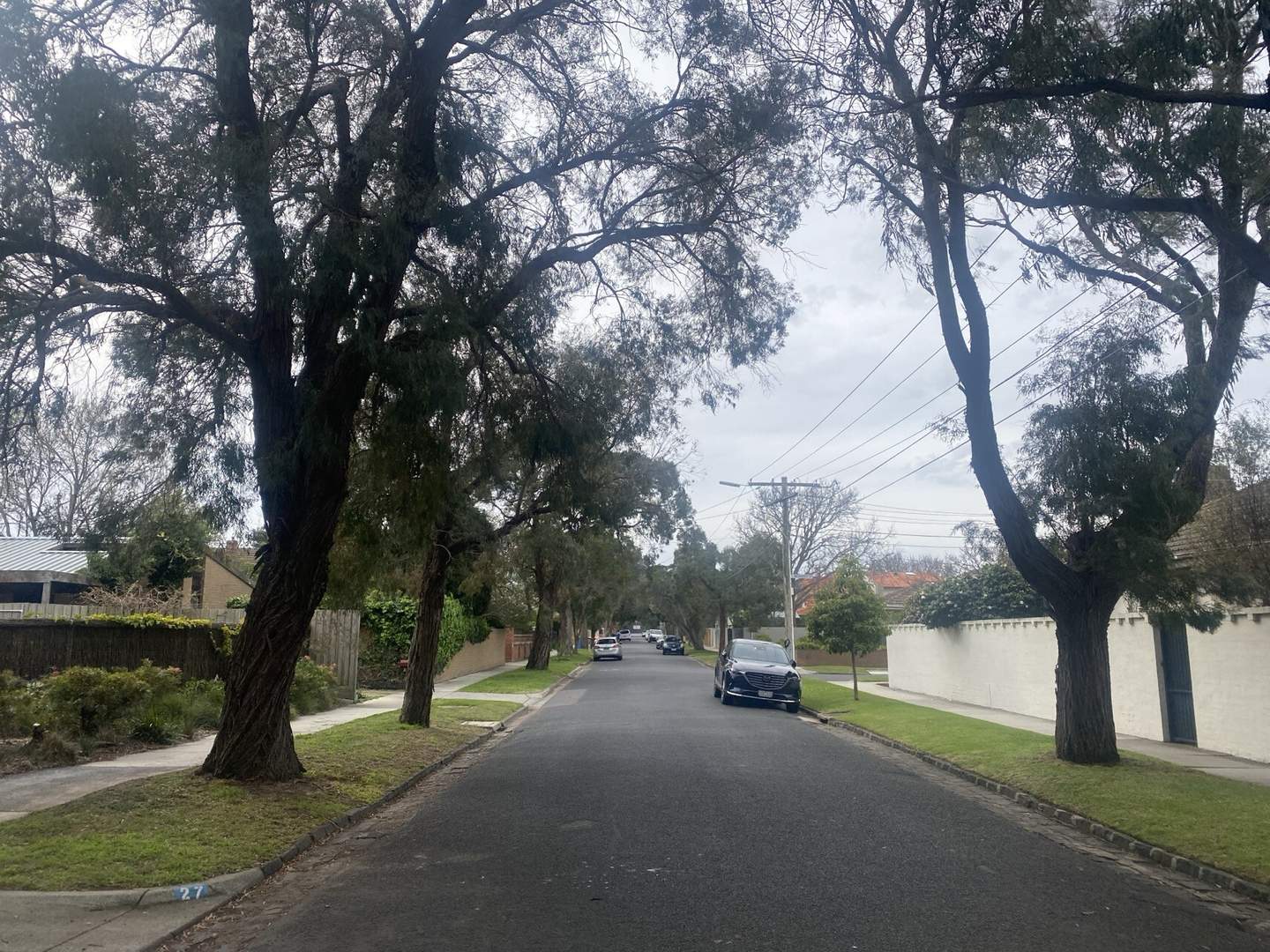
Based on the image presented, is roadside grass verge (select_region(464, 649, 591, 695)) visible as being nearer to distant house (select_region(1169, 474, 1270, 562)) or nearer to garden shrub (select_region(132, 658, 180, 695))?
garden shrub (select_region(132, 658, 180, 695))

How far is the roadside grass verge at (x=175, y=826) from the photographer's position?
741cm

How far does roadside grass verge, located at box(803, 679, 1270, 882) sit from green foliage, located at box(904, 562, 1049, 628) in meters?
7.57

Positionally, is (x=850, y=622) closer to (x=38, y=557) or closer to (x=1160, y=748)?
(x=1160, y=748)

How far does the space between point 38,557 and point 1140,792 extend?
88.6ft

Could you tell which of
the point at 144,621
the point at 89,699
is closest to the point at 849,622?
the point at 144,621

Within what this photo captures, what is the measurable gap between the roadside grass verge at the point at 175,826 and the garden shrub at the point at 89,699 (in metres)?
2.98

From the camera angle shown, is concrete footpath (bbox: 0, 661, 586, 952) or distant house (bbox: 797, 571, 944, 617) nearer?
concrete footpath (bbox: 0, 661, 586, 952)

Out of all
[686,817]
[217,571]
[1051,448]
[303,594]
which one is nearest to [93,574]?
[217,571]

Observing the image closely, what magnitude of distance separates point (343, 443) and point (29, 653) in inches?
358

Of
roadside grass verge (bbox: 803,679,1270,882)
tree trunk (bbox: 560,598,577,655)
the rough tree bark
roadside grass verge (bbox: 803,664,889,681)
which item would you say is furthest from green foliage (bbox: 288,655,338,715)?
tree trunk (bbox: 560,598,577,655)

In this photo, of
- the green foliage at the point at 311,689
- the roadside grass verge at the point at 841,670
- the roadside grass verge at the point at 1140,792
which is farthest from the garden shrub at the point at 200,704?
the roadside grass verge at the point at 841,670

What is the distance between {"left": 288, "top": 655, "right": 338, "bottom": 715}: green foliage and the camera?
787 inches

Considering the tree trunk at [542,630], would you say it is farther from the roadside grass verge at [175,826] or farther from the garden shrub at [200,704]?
the roadside grass verge at [175,826]

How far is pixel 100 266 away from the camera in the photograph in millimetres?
10383
